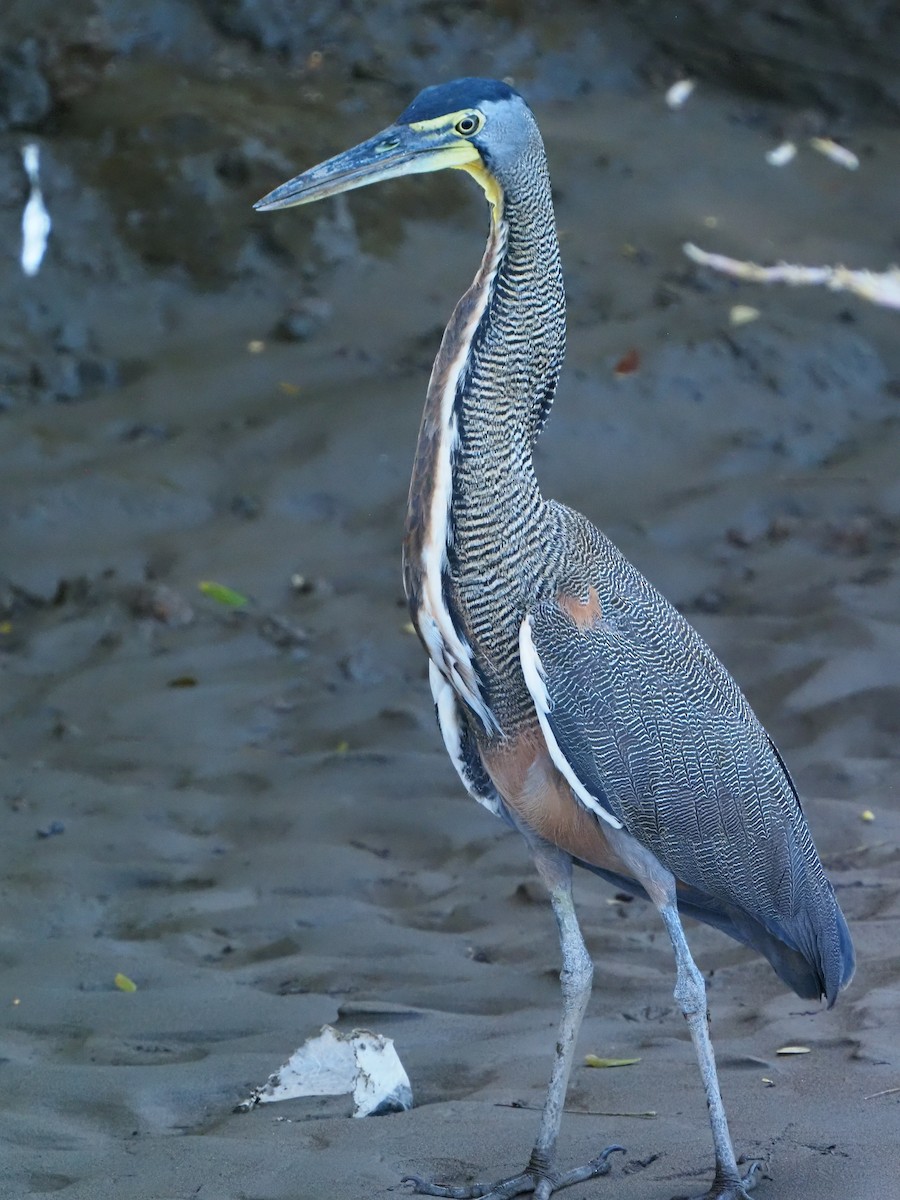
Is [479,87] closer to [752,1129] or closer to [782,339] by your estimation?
[752,1129]

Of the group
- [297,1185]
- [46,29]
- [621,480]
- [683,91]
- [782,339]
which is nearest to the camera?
[297,1185]

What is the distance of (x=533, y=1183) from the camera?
3102 millimetres

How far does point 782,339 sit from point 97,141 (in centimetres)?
331

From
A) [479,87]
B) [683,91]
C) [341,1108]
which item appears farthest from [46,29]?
[341,1108]

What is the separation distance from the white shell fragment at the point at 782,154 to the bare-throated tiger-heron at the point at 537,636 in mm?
5868

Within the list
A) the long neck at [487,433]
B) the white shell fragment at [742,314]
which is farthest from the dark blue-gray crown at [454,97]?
the white shell fragment at [742,314]

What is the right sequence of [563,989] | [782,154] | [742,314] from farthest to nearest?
[782,154], [742,314], [563,989]

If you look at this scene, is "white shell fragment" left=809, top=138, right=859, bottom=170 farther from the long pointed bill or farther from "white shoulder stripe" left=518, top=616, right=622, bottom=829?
"white shoulder stripe" left=518, top=616, right=622, bottom=829

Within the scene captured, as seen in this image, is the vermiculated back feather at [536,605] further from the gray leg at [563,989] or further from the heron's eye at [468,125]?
the gray leg at [563,989]

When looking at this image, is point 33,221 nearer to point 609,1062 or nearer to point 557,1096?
point 609,1062

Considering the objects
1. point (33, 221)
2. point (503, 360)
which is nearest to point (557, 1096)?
point (503, 360)

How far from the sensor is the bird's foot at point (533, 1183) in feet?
10.1

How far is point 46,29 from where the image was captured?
7754 mm

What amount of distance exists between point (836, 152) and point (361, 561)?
4197 millimetres
